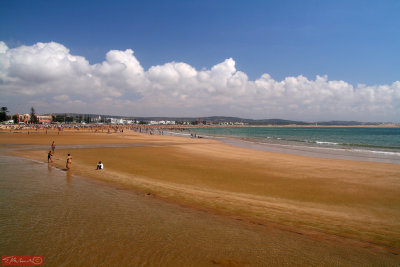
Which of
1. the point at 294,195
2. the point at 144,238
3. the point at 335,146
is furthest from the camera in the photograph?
the point at 335,146

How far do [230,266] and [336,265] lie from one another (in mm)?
2421

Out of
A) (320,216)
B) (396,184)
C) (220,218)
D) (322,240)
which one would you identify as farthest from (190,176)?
(396,184)

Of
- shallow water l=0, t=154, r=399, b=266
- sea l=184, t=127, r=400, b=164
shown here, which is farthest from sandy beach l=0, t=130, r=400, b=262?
sea l=184, t=127, r=400, b=164

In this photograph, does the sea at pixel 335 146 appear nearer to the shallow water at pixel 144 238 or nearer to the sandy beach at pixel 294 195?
the sandy beach at pixel 294 195

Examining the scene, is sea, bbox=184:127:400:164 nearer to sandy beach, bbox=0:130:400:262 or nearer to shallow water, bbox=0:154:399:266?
sandy beach, bbox=0:130:400:262

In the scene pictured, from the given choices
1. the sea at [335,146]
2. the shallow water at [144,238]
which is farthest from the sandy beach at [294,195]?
the sea at [335,146]

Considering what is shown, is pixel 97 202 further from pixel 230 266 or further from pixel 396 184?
pixel 396 184

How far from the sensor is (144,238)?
6016 mm

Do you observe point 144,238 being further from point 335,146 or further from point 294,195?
point 335,146

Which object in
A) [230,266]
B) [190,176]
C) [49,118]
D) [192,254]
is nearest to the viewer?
[230,266]

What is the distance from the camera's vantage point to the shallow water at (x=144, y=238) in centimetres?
517

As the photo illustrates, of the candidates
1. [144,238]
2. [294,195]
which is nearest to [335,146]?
[294,195]

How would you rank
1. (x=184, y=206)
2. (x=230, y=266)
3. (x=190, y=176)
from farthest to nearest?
(x=190, y=176)
(x=184, y=206)
(x=230, y=266)

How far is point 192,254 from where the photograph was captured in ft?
17.5
